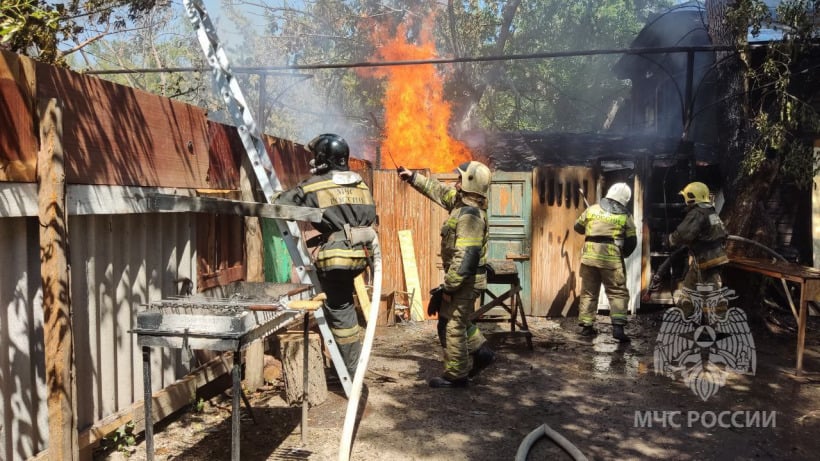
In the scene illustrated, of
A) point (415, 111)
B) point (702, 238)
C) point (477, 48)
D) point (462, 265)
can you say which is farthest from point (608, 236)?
point (477, 48)

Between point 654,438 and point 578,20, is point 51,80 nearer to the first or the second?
point 654,438

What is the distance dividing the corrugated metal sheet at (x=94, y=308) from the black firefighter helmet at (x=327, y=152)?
4.12ft

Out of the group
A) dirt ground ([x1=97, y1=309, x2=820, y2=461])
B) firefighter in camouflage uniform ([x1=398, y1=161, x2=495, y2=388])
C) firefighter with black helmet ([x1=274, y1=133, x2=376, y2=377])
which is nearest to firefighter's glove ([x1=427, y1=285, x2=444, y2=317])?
firefighter in camouflage uniform ([x1=398, y1=161, x2=495, y2=388])

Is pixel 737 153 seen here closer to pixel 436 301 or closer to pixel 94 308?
pixel 436 301

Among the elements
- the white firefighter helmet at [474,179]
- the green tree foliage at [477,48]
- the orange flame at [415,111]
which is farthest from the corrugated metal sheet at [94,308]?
the green tree foliage at [477,48]

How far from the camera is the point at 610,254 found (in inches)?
313

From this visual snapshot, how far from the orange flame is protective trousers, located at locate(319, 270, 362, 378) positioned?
25.7ft

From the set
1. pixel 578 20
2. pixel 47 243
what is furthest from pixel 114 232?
pixel 578 20

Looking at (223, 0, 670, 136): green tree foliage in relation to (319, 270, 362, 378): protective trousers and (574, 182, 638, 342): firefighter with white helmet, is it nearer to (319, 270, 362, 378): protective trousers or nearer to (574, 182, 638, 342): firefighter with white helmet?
(574, 182, 638, 342): firefighter with white helmet

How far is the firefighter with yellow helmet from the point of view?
25.2ft

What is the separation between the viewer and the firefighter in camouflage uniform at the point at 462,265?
18.5 ft

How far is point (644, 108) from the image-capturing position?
1767 cm

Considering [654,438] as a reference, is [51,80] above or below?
above

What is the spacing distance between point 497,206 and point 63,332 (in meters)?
7.33
